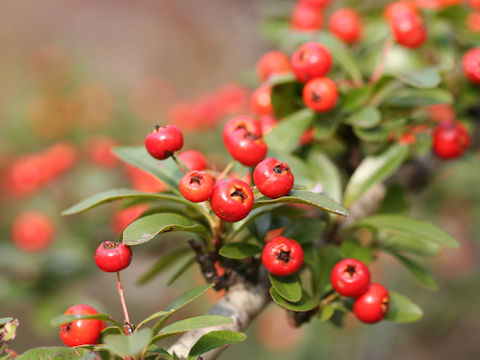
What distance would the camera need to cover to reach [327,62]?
5.10 feet

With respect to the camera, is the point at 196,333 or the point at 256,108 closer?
the point at 196,333

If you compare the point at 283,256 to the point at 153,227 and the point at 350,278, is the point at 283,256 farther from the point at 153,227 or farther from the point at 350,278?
the point at 153,227

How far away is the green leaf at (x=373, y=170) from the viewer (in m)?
1.58

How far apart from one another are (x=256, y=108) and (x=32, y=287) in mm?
1708

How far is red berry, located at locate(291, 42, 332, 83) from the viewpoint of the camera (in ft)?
5.05

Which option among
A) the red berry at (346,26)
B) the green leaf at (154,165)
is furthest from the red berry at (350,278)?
the red berry at (346,26)

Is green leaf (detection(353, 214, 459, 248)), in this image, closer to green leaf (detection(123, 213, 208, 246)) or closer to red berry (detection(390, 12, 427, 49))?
green leaf (detection(123, 213, 208, 246))

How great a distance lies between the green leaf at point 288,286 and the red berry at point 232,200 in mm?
220

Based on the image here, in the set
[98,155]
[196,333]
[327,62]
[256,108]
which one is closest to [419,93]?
[327,62]

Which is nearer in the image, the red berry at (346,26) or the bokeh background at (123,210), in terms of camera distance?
the red berry at (346,26)

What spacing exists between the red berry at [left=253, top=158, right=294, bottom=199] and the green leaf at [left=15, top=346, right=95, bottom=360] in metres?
0.53

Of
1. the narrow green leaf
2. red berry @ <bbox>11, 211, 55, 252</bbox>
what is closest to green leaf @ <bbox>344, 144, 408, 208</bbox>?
the narrow green leaf

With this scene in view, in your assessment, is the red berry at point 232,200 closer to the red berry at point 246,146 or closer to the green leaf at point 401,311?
the red berry at point 246,146

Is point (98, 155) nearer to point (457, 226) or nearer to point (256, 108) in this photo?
point (256, 108)
